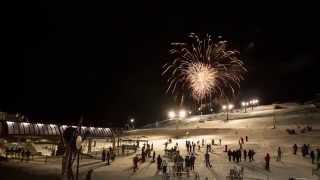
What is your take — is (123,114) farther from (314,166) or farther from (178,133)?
(314,166)

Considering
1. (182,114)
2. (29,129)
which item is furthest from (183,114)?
(29,129)

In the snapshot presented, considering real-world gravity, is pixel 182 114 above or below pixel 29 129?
above

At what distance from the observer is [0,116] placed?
252 ft

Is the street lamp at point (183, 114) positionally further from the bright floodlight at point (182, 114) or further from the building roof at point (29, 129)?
the building roof at point (29, 129)

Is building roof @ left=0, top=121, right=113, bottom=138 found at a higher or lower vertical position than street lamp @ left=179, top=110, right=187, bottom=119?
lower

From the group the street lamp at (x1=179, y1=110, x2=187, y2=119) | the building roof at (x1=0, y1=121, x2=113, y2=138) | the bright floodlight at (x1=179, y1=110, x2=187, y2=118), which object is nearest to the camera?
the building roof at (x1=0, y1=121, x2=113, y2=138)

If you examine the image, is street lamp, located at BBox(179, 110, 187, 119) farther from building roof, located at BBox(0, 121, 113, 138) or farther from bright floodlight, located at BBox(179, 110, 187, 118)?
building roof, located at BBox(0, 121, 113, 138)

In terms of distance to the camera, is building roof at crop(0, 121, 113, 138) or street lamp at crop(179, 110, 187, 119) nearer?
building roof at crop(0, 121, 113, 138)

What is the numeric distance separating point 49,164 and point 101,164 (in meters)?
5.91

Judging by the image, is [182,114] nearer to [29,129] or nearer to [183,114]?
[183,114]

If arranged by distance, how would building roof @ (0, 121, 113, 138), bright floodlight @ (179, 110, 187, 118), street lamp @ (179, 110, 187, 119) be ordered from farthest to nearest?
1. street lamp @ (179, 110, 187, 119)
2. bright floodlight @ (179, 110, 187, 118)
3. building roof @ (0, 121, 113, 138)

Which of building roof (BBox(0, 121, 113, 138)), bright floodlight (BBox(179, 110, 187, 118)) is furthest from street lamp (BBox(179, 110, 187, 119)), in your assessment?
building roof (BBox(0, 121, 113, 138))

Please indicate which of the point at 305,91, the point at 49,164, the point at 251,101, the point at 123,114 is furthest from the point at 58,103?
the point at 49,164

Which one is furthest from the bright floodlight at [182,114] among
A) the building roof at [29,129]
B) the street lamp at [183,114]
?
the building roof at [29,129]
